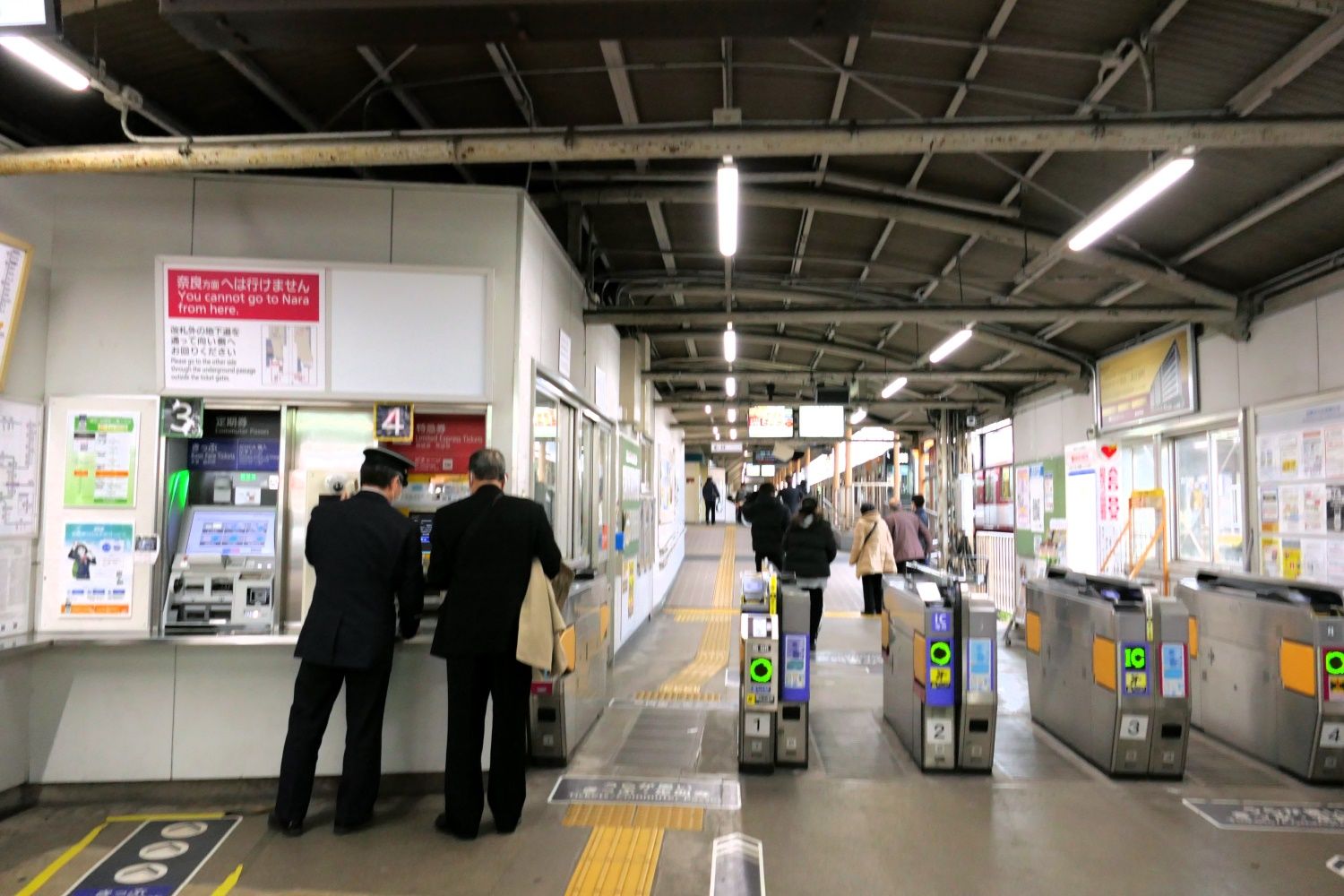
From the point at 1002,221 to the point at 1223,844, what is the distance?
14.8ft

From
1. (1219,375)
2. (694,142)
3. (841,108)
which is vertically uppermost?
(841,108)

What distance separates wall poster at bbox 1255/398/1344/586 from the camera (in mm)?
5559

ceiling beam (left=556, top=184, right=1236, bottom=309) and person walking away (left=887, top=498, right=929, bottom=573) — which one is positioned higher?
ceiling beam (left=556, top=184, right=1236, bottom=309)

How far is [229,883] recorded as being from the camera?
11.0 ft

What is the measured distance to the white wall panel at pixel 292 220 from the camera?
450 centimetres

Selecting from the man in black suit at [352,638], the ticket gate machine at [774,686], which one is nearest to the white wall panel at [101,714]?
the man in black suit at [352,638]

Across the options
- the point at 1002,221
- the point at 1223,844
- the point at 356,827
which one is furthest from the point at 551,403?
the point at 1223,844

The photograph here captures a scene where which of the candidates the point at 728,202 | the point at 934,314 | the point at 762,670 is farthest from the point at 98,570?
the point at 934,314

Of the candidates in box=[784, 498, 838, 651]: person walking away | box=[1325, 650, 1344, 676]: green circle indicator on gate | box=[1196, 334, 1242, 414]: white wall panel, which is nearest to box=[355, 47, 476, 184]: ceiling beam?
box=[784, 498, 838, 651]: person walking away

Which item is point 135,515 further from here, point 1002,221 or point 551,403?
point 1002,221

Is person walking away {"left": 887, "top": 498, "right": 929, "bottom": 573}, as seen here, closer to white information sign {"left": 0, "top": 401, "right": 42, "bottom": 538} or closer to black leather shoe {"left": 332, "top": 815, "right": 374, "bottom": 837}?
black leather shoe {"left": 332, "top": 815, "right": 374, "bottom": 837}

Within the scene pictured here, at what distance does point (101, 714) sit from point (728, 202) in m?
4.55

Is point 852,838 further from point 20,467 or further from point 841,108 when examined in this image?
point 20,467

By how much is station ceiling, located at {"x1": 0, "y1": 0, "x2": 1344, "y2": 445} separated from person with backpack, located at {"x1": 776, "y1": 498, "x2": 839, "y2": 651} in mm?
2205
